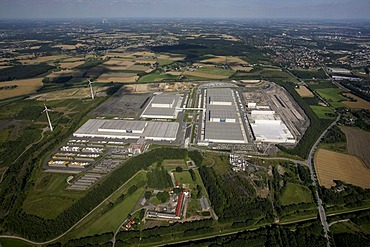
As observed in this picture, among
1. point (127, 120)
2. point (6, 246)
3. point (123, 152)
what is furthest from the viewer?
point (127, 120)

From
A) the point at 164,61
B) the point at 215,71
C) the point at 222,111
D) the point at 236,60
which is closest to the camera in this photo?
the point at 222,111

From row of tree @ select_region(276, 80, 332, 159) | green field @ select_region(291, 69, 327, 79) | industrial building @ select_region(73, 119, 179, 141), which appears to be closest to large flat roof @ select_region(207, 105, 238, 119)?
industrial building @ select_region(73, 119, 179, 141)

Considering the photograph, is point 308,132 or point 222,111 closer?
point 308,132

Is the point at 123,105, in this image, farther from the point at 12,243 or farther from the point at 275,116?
the point at 12,243

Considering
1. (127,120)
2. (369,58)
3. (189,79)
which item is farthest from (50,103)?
(369,58)

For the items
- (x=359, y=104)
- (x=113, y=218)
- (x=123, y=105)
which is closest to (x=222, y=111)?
(x=123, y=105)

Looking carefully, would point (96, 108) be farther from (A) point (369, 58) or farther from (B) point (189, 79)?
(A) point (369, 58)

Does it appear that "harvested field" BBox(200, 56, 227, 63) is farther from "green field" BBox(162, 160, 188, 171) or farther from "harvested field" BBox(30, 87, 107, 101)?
"green field" BBox(162, 160, 188, 171)

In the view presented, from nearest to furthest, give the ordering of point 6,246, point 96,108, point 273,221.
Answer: point 6,246, point 273,221, point 96,108
